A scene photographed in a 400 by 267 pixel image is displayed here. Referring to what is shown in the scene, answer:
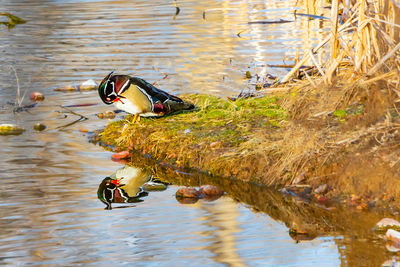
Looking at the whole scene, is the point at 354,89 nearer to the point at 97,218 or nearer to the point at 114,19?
the point at 97,218

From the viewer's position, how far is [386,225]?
6.02 metres

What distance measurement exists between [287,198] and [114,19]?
14.4m

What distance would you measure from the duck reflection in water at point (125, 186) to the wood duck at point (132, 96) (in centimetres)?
92

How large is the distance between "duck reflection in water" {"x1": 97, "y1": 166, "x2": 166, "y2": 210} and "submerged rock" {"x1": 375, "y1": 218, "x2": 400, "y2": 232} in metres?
2.29

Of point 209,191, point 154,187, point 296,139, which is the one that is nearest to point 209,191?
point 209,191

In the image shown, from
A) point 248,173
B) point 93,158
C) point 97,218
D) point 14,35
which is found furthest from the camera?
point 14,35

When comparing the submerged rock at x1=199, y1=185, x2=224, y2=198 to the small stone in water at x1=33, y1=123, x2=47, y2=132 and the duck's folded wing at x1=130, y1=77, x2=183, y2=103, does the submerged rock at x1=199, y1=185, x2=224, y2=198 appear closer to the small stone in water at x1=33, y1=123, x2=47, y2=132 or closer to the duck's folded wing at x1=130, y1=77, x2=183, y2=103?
the duck's folded wing at x1=130, y1=77, x2=183, y2=103

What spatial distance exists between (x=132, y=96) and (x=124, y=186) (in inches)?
58.0

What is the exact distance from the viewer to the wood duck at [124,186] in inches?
287

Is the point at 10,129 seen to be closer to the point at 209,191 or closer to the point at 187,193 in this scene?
the point at 187,193

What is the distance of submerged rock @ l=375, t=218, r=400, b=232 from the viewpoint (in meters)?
5.98

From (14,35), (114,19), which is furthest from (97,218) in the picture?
(114,19)

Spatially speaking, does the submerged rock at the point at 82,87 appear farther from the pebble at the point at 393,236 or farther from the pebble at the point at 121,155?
the pebble at the point at 393,236

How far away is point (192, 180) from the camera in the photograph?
25.3ft
